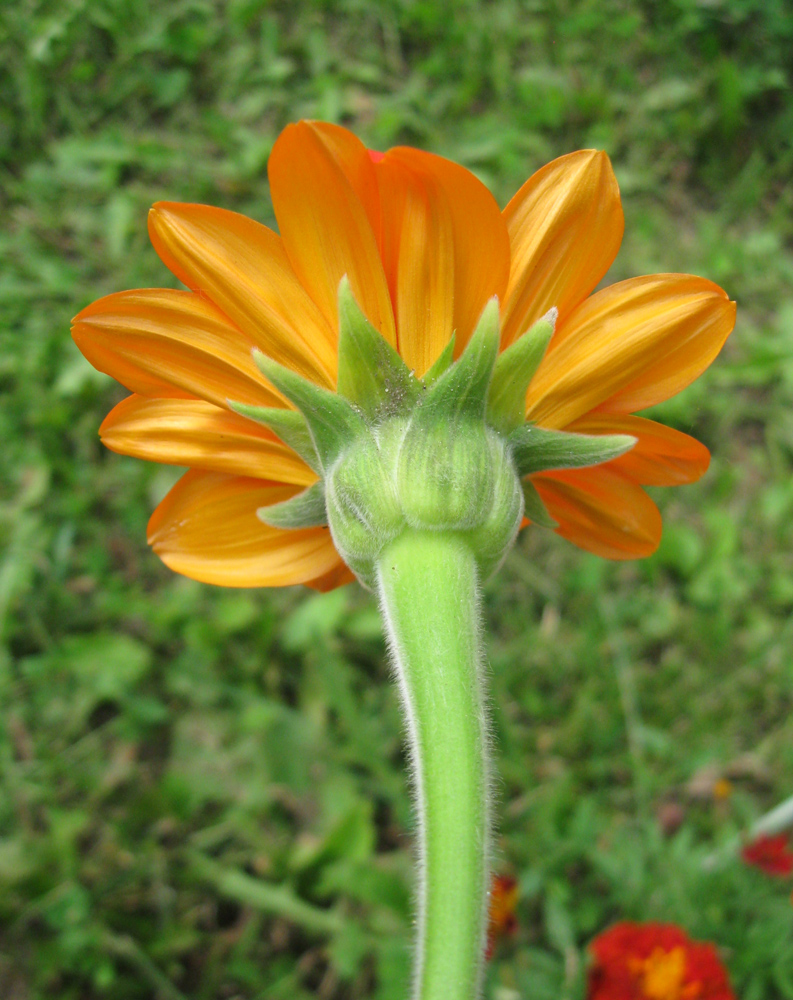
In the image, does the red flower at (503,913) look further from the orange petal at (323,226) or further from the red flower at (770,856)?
the orange petal at (323,226)

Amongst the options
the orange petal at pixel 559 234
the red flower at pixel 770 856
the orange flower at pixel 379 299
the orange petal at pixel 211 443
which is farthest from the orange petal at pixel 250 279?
the red flower at pixel 770 856

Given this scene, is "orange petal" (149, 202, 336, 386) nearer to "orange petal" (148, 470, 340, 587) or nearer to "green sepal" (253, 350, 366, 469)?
"green sepal" (253, 350, 366, 469)

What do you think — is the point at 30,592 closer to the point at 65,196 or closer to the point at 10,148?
the point at 65,196

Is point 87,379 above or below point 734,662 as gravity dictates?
above

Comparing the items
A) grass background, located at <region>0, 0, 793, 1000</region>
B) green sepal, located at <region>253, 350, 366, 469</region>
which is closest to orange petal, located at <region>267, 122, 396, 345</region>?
green sepal, located at <region>253, 350, 366, 469</region>

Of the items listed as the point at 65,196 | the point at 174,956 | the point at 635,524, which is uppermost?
the point at 65,196

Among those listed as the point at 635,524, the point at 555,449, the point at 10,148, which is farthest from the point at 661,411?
the point at 10,148
